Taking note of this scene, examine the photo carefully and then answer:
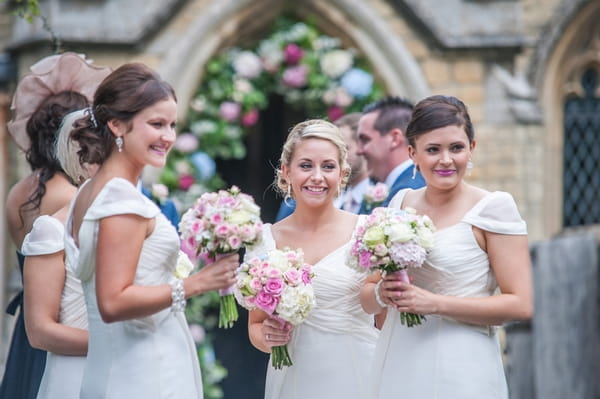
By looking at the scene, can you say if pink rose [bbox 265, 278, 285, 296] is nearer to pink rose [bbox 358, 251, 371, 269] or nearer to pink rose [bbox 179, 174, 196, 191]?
pink rose [bbox 358, 251, 371, 269]

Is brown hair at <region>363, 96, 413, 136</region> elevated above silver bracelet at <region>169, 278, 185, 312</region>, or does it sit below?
above

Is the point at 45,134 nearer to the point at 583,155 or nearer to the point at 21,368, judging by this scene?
the point at 21,368

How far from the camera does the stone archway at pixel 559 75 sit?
462 inches

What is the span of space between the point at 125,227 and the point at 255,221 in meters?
0.49

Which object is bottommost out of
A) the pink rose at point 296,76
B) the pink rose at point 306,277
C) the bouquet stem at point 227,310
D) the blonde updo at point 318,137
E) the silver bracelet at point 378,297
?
the bouquet stem at point 227,310

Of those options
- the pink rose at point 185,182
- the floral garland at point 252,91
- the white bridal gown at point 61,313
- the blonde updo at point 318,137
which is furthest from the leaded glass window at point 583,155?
the white bridal gown at point 61,313

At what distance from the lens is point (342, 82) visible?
955cm

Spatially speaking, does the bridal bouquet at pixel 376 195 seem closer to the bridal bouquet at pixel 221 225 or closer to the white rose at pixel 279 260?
the white rose at pixel 279 260

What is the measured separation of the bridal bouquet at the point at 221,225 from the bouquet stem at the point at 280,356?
57cm

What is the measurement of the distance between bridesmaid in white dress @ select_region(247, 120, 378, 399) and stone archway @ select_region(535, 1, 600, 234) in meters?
7.81

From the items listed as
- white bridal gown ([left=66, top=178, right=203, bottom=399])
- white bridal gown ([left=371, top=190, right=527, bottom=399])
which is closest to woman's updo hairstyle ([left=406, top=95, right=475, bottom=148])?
white bridal gown ([left=371, top=190, right=527, bottom=399])

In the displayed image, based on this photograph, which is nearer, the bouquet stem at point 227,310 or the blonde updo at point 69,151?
the bouquet stem at point 227,310

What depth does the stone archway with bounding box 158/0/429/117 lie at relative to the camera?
9.30 metres

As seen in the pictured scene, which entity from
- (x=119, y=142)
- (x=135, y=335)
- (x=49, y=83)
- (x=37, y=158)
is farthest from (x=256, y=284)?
(x=49, y=83)
